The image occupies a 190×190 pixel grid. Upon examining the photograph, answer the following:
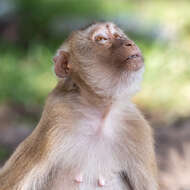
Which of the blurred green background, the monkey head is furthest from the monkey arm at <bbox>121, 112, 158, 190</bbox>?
the blurred green background

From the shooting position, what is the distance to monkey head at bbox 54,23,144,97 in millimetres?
3242

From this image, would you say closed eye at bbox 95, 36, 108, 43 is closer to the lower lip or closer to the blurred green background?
the lower lip

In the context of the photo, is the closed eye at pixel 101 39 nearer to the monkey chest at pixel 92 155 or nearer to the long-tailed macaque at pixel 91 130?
the long-tailed macaque at pixel 91 130

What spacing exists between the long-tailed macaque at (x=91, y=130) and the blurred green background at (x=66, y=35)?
6.42ft

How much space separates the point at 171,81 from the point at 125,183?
3.40 m

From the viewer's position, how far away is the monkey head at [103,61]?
10.6 feet

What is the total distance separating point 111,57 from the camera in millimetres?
3268

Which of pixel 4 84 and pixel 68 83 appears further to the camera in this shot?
pixel 4 84

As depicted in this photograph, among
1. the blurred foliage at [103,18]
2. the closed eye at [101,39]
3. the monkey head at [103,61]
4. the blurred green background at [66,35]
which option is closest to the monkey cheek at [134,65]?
the monkey head at [103,61]

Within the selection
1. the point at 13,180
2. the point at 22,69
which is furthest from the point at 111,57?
the point at 22,69

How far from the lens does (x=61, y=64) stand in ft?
11.6

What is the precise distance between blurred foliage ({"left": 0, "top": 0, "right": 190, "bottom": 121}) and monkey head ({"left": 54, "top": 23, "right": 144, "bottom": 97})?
2.94 metres

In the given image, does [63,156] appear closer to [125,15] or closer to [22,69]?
[22,69]

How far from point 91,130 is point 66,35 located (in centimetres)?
636
